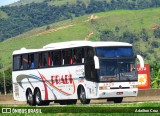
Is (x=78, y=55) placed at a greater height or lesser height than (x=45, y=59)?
lesser

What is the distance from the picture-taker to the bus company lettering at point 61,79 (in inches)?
1440

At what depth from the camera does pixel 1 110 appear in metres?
18.7

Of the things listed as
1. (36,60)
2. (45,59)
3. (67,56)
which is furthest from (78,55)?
(36,60)

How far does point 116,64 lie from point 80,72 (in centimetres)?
223

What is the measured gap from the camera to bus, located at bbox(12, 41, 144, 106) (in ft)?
112

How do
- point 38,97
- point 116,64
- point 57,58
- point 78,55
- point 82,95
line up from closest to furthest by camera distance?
point 116,64 < point 82,95 < point 78,55 < point 57,58 < point 38,97

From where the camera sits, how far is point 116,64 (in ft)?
112

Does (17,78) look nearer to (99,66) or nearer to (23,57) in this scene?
(23,57)

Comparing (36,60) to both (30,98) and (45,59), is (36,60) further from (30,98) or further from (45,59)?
(30,98)

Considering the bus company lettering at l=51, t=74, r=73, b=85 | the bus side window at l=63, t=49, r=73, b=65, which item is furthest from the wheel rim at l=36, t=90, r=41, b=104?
the bus side window at l=63, t=49, r=73, b=65

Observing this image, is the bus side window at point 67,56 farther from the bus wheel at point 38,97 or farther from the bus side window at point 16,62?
the bus side window at point 16,62

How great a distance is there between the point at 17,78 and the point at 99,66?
9388mm

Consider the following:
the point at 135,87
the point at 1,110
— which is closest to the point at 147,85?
the point at 135,87

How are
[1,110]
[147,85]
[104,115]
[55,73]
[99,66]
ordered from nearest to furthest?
[1,110]
[104,115]
[99,66]
[55,73]
[147,85]
